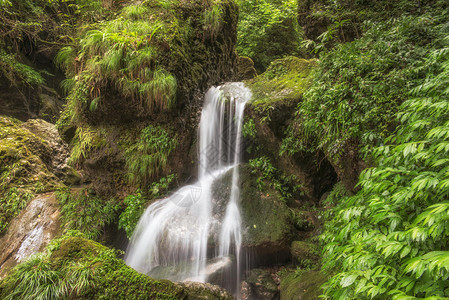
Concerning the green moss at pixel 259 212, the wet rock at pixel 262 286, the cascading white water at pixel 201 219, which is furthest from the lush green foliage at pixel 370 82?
the cascading white water at pixel 201 219

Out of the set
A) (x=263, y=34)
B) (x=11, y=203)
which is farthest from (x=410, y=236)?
(x=263, y=34)

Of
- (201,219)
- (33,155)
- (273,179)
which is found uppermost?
(33,155)

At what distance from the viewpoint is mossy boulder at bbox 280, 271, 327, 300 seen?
3.20m

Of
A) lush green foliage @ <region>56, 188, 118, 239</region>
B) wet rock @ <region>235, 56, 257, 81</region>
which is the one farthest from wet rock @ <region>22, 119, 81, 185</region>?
wet rock @ <region>235, 56, 257, 81</region>

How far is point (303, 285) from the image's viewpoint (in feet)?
11.3

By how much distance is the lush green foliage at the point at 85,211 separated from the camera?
5.71 meters

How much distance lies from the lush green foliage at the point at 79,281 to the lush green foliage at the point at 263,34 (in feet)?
37.4

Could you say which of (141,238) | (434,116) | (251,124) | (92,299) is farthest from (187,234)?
(434,116)

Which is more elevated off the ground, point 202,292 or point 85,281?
point 85,281

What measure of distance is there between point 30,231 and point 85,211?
1.12 meters

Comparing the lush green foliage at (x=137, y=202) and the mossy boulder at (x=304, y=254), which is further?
the lush green foliage at (x=137, y=202)

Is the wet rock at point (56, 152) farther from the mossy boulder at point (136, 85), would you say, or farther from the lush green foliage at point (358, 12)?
the lush green foliage at point (358, 12)

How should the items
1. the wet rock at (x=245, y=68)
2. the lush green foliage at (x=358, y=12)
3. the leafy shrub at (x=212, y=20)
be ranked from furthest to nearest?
the wet rock at (x=245, y=68)
the leafy shrub at (x=212, y=20)
the lush green foliage at (x=358, y=12)

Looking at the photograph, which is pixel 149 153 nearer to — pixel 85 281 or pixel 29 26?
pixel 85 281
